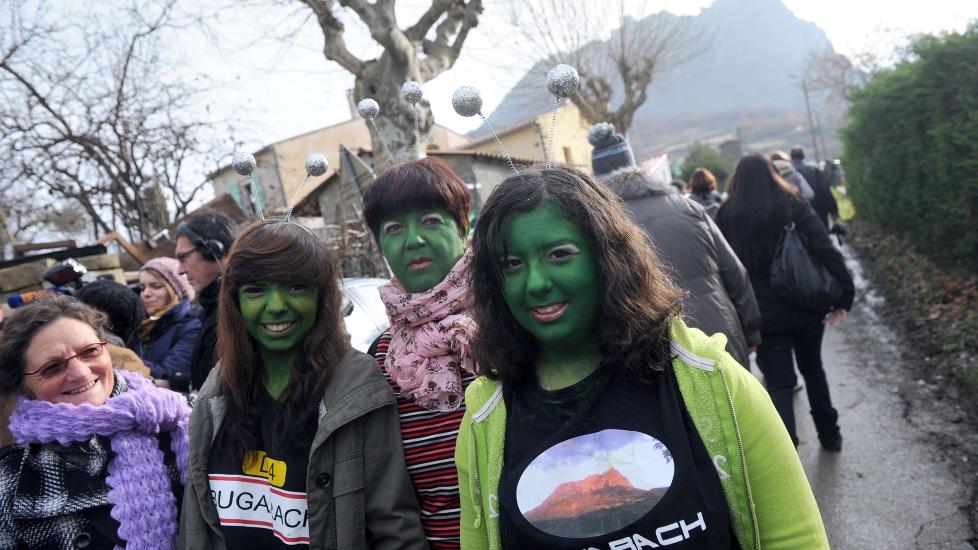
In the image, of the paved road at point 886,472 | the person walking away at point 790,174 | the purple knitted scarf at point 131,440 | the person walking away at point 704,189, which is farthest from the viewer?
the person walking away at point 704,189

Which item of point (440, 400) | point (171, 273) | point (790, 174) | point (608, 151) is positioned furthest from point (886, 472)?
point (171, 273)

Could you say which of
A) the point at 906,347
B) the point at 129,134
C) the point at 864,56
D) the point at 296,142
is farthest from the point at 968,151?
the point at 864,56

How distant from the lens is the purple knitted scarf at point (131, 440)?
7.03 ft

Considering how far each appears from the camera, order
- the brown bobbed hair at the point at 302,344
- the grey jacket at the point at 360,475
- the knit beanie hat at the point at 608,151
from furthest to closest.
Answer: the knit beanie hat at the point at 608,151, the brown bobbed hair at the point at 302,344, the grey jacket at the point at 360,475

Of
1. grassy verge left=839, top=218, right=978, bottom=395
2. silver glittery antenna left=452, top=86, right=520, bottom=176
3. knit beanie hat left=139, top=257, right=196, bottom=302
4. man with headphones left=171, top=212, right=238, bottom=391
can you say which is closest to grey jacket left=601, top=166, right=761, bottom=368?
silver glittery antenna left=452, top=86, right=520, bottom=176

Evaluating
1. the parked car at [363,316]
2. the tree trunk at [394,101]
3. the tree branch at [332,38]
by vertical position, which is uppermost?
the tree branch at [332,38]

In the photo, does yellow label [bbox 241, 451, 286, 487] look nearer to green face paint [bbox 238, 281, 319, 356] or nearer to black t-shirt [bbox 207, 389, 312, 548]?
black t-shirt [bbox 207, 389, 312, 548]

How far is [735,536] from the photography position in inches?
52.6

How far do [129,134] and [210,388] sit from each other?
1238 centimetres

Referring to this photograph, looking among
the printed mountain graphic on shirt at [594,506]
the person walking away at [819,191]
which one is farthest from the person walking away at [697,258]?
the person walking away at [819,191]

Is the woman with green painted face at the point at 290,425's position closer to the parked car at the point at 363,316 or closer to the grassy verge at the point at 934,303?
the parked car at the point at 363,316

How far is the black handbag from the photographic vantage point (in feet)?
12.3

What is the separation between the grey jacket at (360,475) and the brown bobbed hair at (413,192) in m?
0.49

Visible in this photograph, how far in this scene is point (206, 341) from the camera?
3.06 metres
